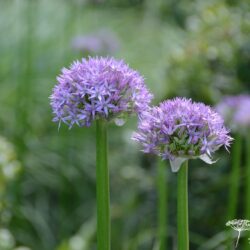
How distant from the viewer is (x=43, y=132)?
5.34 meters

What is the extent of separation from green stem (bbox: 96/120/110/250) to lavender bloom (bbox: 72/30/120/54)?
2.95m

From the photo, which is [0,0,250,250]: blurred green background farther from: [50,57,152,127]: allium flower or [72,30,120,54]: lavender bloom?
[50,57,152,127]: allium flower

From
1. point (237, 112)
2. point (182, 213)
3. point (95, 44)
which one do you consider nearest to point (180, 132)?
point (182, 213)

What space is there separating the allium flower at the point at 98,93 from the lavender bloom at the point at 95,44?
287 cm

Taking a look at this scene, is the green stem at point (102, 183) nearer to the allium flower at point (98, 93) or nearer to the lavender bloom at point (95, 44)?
the allium flower at point (98, 93)

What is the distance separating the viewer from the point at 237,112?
2.75 m

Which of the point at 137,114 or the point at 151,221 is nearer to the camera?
the point at 137,114

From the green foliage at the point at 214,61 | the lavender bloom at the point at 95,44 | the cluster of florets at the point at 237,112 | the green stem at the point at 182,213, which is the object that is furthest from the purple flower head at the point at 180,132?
the lavender bloom at the point at 95,44

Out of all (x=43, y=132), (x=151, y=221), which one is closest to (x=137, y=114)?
(x=151, y=221)

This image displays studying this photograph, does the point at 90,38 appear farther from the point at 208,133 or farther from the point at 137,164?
the point at 208,133

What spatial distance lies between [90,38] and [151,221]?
1347 millimetres

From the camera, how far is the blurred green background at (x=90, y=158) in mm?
3824

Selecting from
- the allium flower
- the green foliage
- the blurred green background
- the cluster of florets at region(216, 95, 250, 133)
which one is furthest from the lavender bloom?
the allium flower

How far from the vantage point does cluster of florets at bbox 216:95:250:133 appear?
270 centimetres
